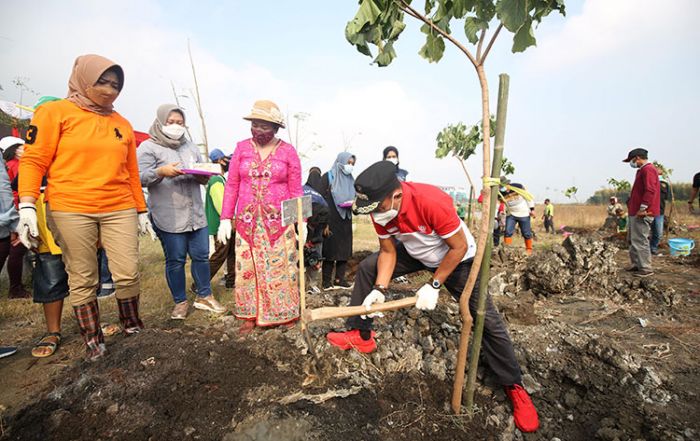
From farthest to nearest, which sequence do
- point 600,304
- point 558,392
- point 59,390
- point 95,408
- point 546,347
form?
1. point 600,304
2. point 546,347
3. point 558,392
4. point 59,390
5. point 95,408

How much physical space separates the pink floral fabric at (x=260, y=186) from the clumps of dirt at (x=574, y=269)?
3616 mm

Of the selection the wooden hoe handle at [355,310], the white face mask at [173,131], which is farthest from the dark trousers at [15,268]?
the wooden hoe handle at [355,310]

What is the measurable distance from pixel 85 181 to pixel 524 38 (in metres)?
2.78

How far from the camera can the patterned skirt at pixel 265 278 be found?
294 cm

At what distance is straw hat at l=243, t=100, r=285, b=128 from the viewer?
2.72 metres

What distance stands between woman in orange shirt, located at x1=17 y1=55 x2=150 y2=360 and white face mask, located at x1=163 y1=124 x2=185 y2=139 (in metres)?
0.47

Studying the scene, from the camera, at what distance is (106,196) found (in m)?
2.37

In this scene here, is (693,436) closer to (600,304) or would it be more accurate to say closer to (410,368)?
(410,368)

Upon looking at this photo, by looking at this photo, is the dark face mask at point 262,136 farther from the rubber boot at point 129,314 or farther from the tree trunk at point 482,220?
the tree trunk at point 482,220

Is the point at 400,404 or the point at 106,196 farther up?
the point at 106,196

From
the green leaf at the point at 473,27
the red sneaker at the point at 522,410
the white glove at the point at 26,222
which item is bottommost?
the red sneaker at the point at 522,410

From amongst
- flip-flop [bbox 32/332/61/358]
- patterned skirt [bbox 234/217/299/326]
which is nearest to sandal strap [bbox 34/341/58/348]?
flip-flop [bbox 32/332/61/358]

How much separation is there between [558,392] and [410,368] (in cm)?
102

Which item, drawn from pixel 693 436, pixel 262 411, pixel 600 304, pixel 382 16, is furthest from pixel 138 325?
pixel 600 304
